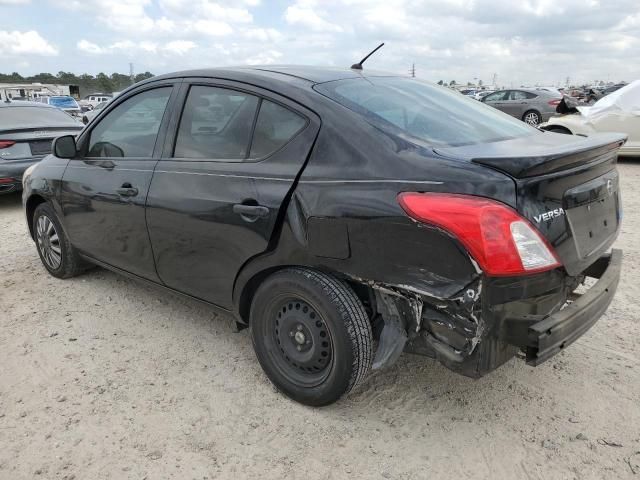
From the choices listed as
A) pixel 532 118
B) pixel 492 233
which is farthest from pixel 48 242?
pixel 532 118

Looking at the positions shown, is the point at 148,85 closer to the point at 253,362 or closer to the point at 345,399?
the point at 253,362

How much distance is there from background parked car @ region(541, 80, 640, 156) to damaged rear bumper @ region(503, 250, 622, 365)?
26.7 feet

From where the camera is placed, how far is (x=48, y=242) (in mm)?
4512

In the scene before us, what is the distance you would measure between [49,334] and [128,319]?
1.65 ft

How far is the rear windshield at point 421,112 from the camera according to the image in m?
2.55

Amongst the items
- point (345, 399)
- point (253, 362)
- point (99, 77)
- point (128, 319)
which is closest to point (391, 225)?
point (345, 399)

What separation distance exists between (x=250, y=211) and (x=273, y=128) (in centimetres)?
45

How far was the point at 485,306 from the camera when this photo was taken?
2055 mm

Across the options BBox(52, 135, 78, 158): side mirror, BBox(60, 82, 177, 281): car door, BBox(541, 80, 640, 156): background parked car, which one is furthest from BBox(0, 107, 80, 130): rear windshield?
BBox(541, 80, 640, 156): background parked car

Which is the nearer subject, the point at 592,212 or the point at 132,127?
the point at 592,212

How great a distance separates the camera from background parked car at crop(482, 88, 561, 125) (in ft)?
56.5

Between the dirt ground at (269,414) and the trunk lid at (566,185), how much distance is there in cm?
81

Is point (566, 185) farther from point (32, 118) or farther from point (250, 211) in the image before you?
point (32, 118)

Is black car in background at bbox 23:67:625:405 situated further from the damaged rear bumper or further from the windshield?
the windshield
